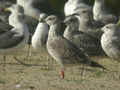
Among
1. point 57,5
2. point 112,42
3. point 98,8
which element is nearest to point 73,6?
point 98,8

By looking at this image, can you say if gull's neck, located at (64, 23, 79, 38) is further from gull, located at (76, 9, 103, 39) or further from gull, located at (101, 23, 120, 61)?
gull, located at (76, 9, 103, 39)

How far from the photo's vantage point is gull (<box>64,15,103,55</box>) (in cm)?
1152

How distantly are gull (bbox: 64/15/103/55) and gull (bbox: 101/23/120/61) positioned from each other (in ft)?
2.89

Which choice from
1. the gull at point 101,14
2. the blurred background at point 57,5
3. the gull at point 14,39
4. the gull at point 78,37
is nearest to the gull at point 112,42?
the gull at point 78,37

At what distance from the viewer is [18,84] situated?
8664mm

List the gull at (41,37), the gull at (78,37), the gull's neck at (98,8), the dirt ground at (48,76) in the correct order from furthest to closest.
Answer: the gull's neck at (98,8)
the gull at (78,37)
the gull at (41,37)
the dirt ground at (48,76)

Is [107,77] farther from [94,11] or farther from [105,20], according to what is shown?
[94,11]

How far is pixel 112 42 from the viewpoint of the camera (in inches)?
414

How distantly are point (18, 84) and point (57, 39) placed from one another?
143 centimetres

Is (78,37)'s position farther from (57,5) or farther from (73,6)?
(57,5)

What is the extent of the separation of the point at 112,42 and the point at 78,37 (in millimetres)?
1251

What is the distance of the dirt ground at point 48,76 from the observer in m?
8.61

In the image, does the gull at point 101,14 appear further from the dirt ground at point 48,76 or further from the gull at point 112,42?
the gull at point 112,42

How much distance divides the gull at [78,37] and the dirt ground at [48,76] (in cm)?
33
